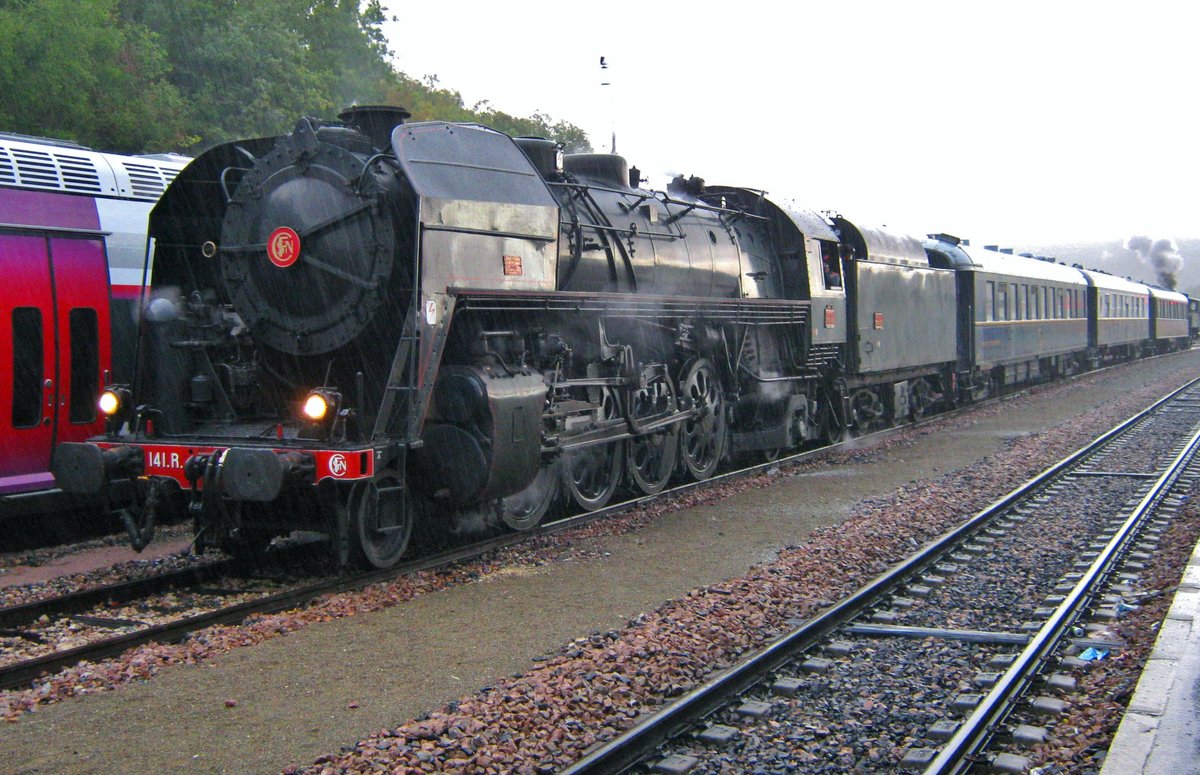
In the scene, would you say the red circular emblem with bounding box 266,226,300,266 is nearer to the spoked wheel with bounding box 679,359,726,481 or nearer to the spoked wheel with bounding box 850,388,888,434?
the spoked wheel with bounding box 679,359,726,481

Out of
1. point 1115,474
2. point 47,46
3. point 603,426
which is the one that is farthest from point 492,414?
point 47,46

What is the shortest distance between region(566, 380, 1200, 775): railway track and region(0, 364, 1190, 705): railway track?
2993mm

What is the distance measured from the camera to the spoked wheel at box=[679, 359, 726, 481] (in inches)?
438

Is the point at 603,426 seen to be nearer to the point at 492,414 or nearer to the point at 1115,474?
the point at 492,414

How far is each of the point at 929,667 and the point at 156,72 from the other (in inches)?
1024

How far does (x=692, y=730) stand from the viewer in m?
4.64

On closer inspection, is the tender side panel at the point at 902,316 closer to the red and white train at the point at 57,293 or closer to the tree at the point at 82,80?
the red and white train at the point at 57,293

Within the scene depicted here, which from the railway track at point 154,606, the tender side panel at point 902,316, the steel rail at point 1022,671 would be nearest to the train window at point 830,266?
the tender side panel at point 902,316

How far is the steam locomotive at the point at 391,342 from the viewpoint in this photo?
7.09 m

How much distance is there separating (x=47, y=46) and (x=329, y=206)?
20.1 meters

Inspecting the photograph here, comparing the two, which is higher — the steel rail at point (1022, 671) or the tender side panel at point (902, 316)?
the tender side panel at point (902, 316)

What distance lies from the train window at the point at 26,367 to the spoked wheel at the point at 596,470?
4746mm

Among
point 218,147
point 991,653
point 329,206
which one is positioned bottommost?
point 991,653

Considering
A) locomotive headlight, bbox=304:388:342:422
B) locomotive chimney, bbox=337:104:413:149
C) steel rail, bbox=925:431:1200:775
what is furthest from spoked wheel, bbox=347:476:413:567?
steel rail, bbox=925:431:1200:775
